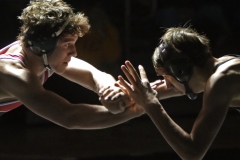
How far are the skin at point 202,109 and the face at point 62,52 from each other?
0.24 m

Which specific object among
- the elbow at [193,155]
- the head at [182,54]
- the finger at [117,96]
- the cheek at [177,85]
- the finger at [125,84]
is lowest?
the elbow at [193,155]

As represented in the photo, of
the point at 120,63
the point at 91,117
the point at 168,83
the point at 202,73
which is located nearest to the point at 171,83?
the point at 168,83

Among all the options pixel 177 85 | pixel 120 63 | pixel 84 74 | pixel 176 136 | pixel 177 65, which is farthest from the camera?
pixel 120 63

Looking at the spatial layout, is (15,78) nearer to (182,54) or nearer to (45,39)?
(45,39)

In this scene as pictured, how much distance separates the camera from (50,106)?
5.44 ft

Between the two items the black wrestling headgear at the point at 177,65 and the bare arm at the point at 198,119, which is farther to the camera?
the black wrestling headgear at the point at 177,65

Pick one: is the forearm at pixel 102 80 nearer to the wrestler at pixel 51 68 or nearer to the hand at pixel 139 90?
the wrestler at pixel 51 68

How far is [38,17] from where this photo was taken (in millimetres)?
1788

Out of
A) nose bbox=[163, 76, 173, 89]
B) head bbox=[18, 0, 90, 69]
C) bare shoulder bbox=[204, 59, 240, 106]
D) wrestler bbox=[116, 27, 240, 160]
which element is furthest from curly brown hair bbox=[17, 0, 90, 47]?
bare shoulder bbox=[204, 59, 240, 106]

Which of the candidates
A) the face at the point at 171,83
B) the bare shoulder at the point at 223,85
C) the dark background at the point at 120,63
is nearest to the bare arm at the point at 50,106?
the face at the point at 171,83

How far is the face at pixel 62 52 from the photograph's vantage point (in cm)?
179

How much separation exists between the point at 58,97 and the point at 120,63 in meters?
1.64

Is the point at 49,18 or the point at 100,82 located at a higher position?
the point at 49,18

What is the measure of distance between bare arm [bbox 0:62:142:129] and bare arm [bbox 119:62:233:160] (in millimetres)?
132
